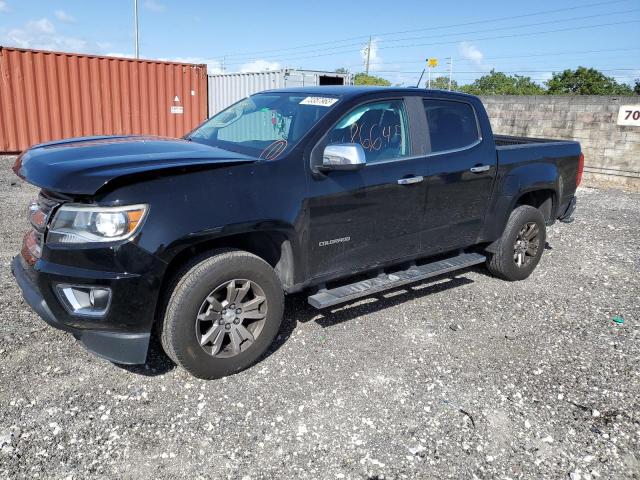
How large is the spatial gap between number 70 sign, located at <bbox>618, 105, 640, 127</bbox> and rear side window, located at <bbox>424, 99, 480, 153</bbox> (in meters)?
8.94

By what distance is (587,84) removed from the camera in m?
31.8

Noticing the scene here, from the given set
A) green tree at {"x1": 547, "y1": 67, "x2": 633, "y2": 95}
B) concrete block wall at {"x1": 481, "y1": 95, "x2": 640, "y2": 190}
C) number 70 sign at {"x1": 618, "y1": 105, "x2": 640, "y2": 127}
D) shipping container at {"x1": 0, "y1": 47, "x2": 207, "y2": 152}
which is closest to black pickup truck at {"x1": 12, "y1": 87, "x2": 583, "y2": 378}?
number 70 sign at {"x1": 618, "y1": 105, "x2": 640, "y2": 127}

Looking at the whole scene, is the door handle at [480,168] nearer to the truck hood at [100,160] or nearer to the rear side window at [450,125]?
the rear side window at [450,125]

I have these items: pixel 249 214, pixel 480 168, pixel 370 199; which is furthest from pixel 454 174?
pixel 249 214

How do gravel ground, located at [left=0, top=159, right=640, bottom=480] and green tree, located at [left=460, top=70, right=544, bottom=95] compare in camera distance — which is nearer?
gravel ground, located at [left=0, top=159, right=640, bottom=480]

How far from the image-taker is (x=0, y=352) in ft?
11.1

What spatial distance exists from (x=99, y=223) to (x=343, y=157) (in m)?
1.51

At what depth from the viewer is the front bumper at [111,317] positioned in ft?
8.93

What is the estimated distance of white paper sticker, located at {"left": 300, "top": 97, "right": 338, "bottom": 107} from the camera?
3674 mm

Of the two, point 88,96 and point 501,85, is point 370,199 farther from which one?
point 501,85

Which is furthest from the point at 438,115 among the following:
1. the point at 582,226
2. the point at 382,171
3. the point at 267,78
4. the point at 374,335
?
the point at 267,78

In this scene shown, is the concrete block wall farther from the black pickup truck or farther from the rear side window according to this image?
the rear side window

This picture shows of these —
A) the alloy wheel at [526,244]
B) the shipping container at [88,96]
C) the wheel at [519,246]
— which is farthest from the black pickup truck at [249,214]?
the shipping container at [88,96]

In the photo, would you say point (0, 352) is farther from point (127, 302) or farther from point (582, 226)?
point (582, 226)
